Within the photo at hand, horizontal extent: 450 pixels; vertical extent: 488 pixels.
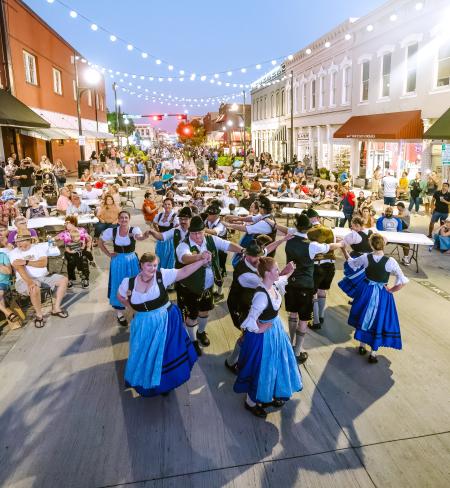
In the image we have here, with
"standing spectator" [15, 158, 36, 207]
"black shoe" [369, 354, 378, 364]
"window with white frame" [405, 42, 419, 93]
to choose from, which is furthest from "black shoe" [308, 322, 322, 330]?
"window with white frame" [405, 42, 419, 93]

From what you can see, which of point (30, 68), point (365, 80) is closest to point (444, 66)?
point (365, 80)

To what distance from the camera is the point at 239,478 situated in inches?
161

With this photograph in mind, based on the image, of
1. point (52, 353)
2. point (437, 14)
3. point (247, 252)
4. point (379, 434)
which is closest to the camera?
point (379, 434)

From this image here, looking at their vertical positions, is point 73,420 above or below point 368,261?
below

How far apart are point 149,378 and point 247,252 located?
176 cm

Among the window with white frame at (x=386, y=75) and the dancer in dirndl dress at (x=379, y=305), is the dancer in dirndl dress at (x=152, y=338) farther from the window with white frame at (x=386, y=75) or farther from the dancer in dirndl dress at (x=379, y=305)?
the window with white frame at (x=386, y=75)

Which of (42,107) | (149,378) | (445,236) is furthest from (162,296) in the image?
(42,107)

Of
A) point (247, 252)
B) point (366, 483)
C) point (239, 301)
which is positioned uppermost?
point (247, 252)

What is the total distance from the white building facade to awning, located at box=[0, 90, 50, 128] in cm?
1555

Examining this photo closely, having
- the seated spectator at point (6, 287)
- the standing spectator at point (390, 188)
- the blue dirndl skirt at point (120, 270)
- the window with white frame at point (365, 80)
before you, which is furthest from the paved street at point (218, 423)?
the window with white frame at point (365, 80)

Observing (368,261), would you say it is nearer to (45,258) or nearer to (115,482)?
(115,482)

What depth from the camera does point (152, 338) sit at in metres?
4.82

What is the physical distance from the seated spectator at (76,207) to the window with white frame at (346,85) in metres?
19.4

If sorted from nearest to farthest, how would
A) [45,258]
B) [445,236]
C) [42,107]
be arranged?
[45,258], [445,236], [42,107]
